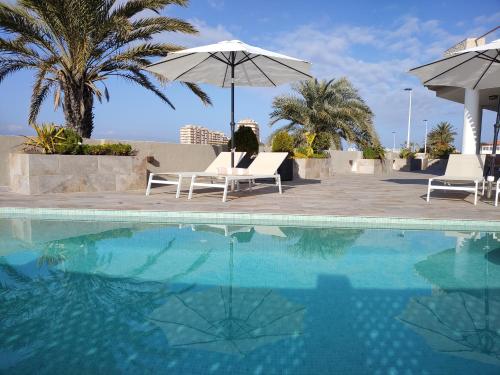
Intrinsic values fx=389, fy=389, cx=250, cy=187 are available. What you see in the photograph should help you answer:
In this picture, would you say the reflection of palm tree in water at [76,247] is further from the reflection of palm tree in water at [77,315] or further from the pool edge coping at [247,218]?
the pool edge coping at [247,218]

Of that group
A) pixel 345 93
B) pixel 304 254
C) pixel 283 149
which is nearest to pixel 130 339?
pixel 304 254

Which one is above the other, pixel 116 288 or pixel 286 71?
pixel 286 71

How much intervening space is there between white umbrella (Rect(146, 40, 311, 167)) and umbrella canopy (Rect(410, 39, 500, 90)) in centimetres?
246

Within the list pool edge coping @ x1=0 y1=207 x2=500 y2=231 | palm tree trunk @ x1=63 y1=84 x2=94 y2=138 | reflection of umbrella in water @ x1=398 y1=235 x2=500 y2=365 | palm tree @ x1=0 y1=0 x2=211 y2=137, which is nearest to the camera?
reflection of umbrella in water @ x1=398 y1=235 x2=500 y2=365

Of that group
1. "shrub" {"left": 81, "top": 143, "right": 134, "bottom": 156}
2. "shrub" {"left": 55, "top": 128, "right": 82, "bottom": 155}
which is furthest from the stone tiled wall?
"shrub" {"left": 55, "top": 128, "right": 82, "bottom": 155}

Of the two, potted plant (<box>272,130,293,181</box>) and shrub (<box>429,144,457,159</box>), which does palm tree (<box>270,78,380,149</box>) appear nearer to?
potted plant (<box>272,130,293,181</box>)

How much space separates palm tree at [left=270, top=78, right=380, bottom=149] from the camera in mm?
20344

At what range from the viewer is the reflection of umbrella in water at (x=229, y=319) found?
235 cm

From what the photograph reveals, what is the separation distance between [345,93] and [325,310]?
19.6m

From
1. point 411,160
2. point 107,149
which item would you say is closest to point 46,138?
point 107,149

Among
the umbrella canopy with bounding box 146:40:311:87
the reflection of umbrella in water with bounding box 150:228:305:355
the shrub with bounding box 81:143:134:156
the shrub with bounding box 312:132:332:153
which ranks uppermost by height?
the umbrella canopy with bounding box 146:40:311:87

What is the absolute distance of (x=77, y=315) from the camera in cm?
269

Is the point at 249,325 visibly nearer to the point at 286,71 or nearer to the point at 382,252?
the point at 382,252

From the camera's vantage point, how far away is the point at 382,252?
175 inches
